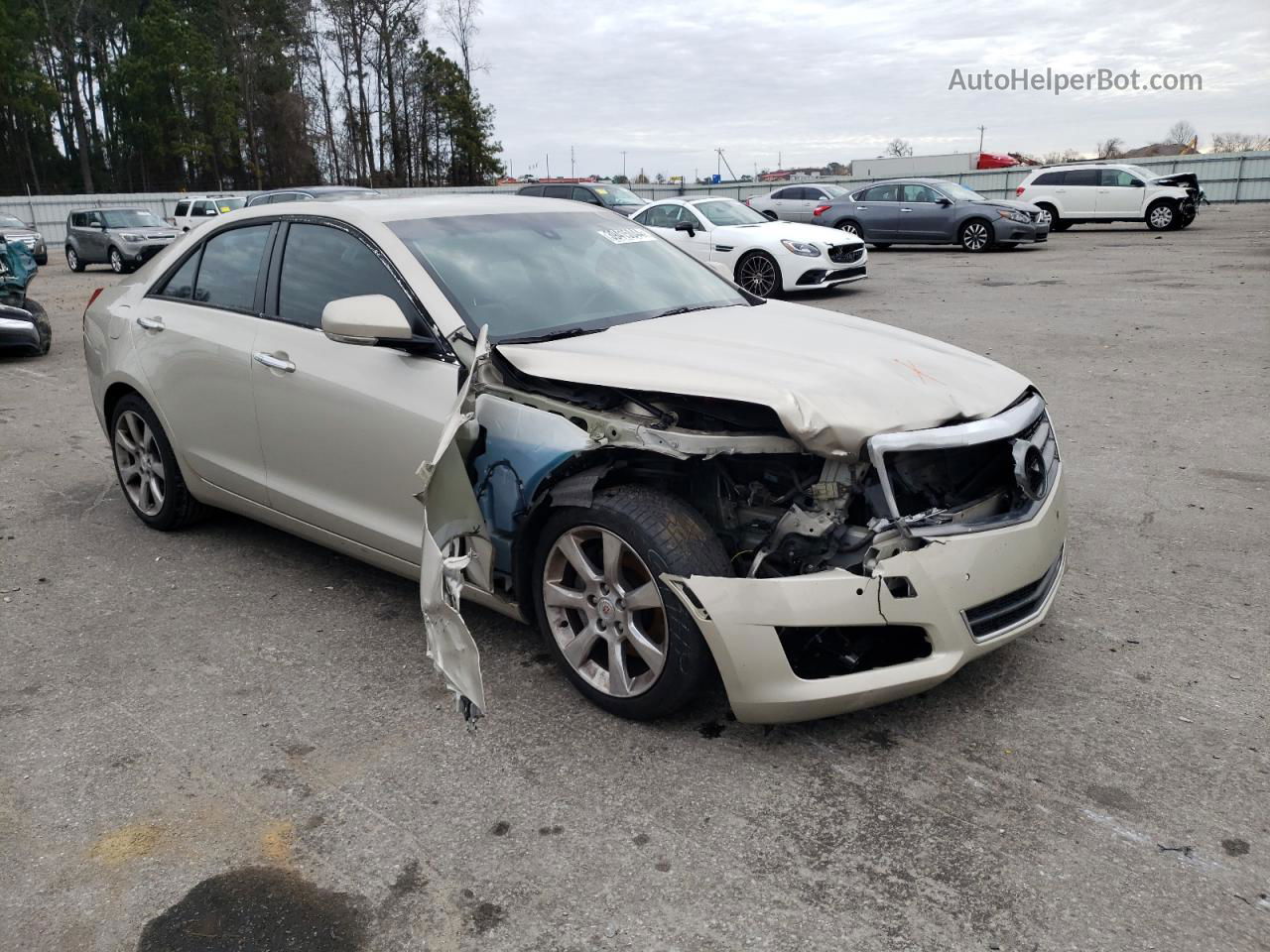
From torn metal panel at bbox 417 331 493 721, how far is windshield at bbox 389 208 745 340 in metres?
0.42

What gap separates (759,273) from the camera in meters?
14.6

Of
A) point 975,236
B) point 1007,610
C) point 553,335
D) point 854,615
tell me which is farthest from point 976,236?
point 854,615

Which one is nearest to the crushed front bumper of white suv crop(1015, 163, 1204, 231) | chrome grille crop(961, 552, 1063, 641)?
chrome grille crop(961, 552, 1063, 641)

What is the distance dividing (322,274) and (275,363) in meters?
0.41

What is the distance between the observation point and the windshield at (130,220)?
23.9m

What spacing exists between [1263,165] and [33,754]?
131 feet

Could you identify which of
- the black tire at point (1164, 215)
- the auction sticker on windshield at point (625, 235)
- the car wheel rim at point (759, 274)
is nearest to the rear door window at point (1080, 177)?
the black tire at point (1164, 215)

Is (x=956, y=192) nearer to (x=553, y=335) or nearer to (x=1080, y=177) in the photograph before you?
(x=1080, y=177)

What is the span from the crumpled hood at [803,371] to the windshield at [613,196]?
16024 mm

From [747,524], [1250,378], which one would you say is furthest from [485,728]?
[1250,378]

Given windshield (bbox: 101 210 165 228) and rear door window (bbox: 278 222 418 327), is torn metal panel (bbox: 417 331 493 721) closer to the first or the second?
rear door window (bbox: 278 222 418 327)

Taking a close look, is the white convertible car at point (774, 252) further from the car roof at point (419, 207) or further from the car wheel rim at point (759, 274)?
the car roof at point (419, 207)

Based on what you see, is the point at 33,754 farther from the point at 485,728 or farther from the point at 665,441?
the point at 665,441

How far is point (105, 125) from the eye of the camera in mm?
58531
